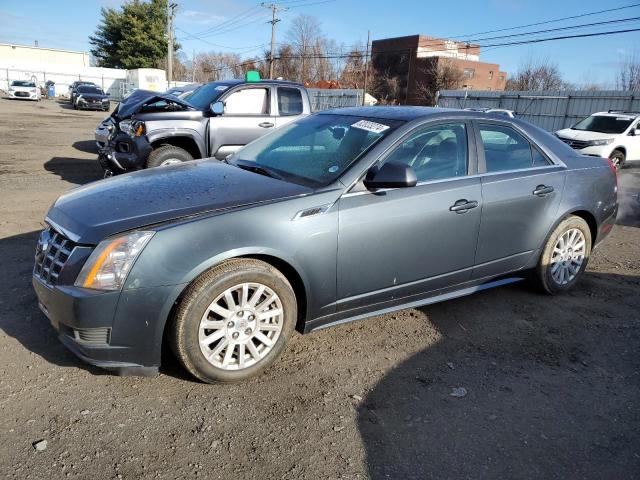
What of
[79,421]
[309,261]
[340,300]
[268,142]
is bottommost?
[79,421]

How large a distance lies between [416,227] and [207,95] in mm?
6358

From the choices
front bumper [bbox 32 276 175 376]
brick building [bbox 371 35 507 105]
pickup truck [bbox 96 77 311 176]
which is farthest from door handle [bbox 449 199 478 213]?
brick building [bbox 371 35 507 105]

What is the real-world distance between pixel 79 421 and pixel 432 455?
1849 mm

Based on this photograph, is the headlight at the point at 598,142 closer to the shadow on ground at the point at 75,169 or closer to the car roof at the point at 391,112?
the car roof at the point at 391,112

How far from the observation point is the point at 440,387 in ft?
10.2

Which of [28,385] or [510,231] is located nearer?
[28,385]

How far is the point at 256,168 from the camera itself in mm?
3729

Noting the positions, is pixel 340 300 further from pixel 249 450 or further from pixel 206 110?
pixel 206 110

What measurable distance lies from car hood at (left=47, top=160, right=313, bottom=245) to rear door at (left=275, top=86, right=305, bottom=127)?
5314 mm

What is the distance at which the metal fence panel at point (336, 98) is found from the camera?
3296 cm

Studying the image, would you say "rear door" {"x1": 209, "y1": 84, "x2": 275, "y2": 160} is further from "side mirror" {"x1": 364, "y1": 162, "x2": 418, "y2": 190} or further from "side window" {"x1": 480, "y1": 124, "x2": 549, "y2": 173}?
"side mirror" {"x1": 364, "y1": 162, "x2": 418, "y2": 190}

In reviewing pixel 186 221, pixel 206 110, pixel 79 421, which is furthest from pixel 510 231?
pixel 206 110

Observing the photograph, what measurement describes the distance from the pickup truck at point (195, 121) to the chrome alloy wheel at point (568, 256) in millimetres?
4804

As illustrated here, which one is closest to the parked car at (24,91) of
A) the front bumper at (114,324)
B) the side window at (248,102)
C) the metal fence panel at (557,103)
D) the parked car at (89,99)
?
the parked car at (89,99)
